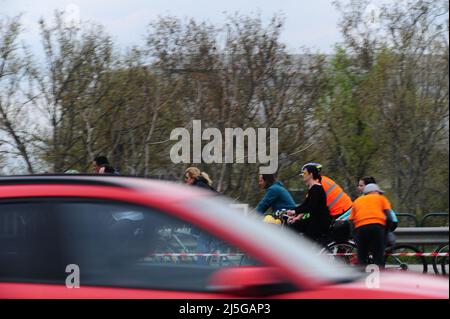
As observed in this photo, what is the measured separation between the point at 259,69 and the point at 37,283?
754 inches

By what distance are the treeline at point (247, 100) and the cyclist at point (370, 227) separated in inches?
432

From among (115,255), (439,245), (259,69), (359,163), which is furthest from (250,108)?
(115,255)

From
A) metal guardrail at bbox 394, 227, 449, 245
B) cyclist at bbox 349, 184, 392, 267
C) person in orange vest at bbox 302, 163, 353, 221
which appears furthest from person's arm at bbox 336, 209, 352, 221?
metal guardrail at bbox 394, 227, 449, 245

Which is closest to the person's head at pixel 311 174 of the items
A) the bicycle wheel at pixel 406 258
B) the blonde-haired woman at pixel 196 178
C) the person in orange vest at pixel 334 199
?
the person in orange vest at pixel 334 199

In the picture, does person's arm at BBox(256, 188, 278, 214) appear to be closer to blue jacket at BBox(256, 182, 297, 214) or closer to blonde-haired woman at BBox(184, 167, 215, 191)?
blue jacket at BBox(256, 182, 297, 214)

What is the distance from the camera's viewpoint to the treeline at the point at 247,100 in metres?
22.4

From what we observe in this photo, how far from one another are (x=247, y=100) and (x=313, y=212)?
451 inches

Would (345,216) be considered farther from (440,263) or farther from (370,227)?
(440,263)

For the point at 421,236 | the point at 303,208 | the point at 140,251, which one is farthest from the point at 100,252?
the point at 421,236

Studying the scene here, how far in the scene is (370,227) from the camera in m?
11.3

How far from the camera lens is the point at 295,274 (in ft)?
15.8

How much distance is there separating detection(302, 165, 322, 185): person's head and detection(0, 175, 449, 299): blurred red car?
7177 millimetres

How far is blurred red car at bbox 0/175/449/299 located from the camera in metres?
4.81
